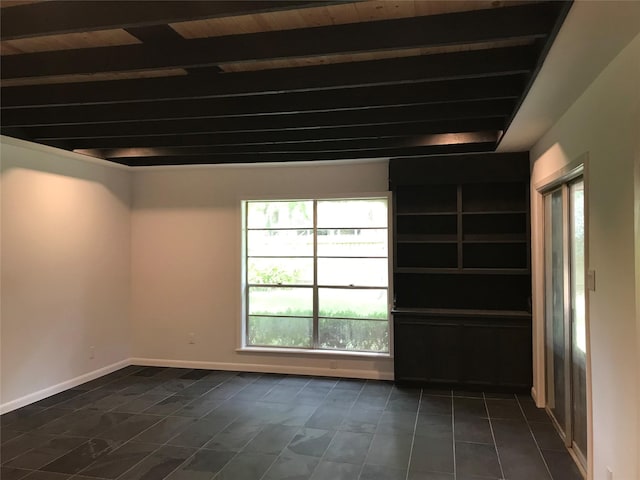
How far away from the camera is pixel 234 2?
1957 mm

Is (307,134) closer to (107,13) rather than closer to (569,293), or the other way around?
(107,13)

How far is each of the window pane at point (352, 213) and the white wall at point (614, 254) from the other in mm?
2681

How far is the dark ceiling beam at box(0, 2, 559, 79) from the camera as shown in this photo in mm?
2088

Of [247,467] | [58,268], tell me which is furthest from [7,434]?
[247,467]

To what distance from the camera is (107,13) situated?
208 centimetres

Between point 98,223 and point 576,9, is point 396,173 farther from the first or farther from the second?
point 98,223

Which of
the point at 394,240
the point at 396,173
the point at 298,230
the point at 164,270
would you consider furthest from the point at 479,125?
the point at 164,270

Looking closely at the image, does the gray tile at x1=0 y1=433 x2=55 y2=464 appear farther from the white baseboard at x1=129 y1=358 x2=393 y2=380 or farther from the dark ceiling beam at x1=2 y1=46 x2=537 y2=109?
the dark ceiling beam at x1=2 y1=46 x2=537 y2=109

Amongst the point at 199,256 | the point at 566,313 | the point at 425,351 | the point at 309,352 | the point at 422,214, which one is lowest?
the point at 309,352

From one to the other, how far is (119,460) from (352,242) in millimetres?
3327

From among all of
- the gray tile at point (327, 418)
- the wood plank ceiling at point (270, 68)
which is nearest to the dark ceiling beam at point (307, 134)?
the wood plank ceiling at point (270, 68)

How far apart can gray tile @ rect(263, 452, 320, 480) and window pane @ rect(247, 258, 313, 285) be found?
8.41ft

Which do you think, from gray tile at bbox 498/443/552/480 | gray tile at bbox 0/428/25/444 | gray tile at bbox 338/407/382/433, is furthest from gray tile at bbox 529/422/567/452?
gray tile at bbox 0/428/25/444

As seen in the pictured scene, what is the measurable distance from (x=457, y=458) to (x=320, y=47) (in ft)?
9.78
